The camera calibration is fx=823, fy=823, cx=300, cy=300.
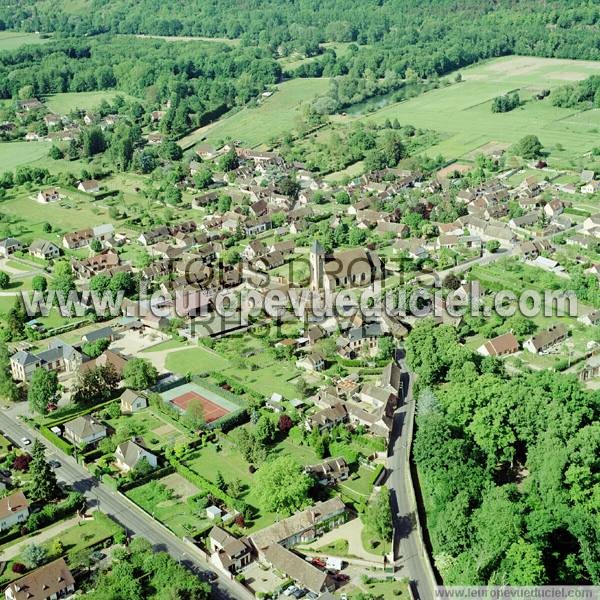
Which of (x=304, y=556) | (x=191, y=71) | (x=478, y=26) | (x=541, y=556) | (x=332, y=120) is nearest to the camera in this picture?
(x=541, y=556)

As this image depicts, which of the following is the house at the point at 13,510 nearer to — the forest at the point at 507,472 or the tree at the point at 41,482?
the tree at the point at 41,482

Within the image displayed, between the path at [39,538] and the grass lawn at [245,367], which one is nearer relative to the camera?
the path at [39,538]

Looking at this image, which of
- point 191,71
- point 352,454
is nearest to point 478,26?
point 191,71

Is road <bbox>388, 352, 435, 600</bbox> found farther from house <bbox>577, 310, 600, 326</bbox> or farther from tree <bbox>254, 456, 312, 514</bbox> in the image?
house <bbox>577, 310, 600, 326</bbox>

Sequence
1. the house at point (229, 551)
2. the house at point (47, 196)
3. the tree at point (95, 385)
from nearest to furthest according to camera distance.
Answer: the house at point (229, 551)
the tree at point (95, 385)
the house at point (47, 196)

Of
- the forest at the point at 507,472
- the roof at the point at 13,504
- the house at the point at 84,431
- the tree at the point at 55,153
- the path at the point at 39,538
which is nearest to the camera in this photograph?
the forest at the point at 507,472

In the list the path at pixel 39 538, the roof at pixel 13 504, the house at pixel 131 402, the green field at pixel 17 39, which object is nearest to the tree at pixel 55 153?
the house at pixel 131 402

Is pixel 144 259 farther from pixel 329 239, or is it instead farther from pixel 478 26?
pixel 478 26
